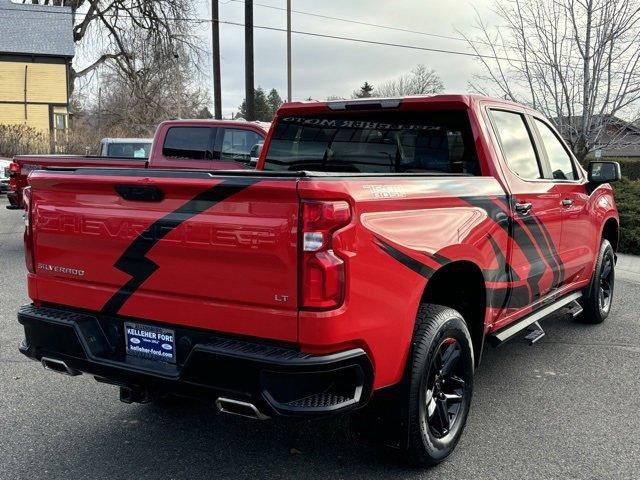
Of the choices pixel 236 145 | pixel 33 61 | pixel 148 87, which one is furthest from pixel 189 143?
pixel 33 61

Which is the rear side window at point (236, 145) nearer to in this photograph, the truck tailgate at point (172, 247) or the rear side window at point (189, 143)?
the rear side window at point (189, 143)

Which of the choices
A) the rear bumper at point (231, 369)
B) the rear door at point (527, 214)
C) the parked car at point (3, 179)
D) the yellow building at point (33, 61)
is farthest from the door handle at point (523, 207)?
the yellow building at point (33, 61)

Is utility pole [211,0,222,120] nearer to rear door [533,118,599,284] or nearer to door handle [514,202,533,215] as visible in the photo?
rear door [533,118,599,284]

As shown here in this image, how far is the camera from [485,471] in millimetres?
3168

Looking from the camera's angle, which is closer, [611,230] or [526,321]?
[526,321]

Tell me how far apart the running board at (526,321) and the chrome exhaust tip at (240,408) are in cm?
183

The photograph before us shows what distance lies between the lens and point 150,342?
2834mm

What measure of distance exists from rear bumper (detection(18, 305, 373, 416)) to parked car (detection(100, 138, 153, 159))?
12.8 m

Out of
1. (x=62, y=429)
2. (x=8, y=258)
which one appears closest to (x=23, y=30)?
(x=8, y=258)

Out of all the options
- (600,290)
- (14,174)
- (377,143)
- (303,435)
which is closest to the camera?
(303,435)

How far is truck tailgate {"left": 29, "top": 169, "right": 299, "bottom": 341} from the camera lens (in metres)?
2.47

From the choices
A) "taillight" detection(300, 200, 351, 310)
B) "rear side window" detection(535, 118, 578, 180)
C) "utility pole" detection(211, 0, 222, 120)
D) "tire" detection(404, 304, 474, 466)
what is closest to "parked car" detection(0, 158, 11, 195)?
"utility pole" detection(211, 0, 222, 120)

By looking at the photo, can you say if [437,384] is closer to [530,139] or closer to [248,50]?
[530,139]

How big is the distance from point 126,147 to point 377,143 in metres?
12.5
